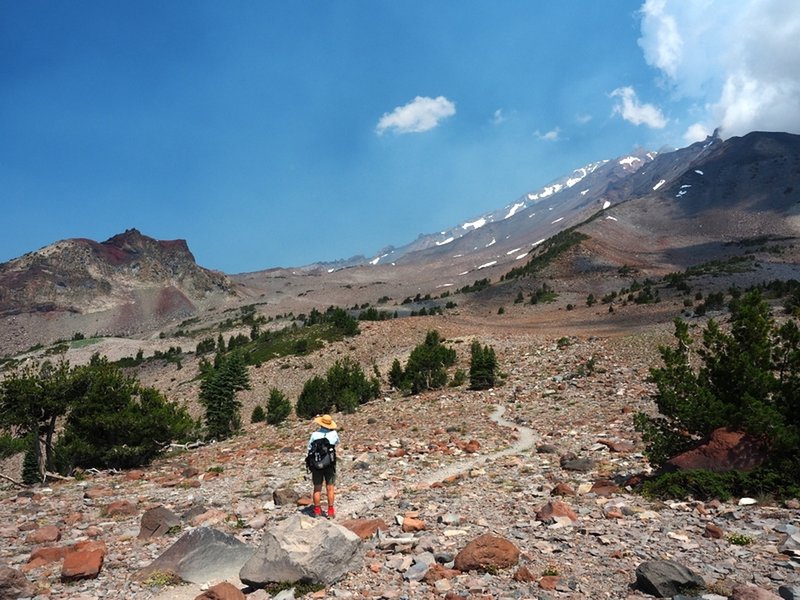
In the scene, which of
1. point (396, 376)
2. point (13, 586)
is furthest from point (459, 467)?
point (396, 376)

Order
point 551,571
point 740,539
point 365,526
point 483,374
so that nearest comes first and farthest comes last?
1. point 551,571
2. point 740,539
3. point 365,526
4. point 483,374

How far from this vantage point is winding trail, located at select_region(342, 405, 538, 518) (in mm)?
8711

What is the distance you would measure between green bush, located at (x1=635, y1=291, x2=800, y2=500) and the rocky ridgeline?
2.93 ft

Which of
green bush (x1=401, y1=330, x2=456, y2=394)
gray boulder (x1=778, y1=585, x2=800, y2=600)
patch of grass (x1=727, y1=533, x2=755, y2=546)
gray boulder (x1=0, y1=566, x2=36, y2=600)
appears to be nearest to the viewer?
gray boulder (x1=778, y1=585, x2=800, y2=600)

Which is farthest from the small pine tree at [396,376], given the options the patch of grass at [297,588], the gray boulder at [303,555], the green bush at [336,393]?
the patch of grass at [297,588]

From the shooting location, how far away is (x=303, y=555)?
18.3ft

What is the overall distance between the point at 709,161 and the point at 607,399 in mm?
172492

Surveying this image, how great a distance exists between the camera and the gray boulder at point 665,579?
4.48 metres

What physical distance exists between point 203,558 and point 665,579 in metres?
4.98

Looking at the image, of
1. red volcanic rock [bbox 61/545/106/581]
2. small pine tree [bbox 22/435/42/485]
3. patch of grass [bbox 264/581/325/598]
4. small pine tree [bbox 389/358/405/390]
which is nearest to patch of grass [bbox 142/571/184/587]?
red volcanic rock [bbox 61/545/106/581]

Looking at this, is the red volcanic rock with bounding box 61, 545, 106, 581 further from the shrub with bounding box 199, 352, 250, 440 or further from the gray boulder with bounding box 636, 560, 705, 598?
the shrub with bounding box 199, 352, 250, 440

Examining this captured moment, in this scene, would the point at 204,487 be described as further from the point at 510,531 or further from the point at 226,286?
the point at 226,286

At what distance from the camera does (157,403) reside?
1688 cm

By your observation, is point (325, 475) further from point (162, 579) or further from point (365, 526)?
point (162, 579)
